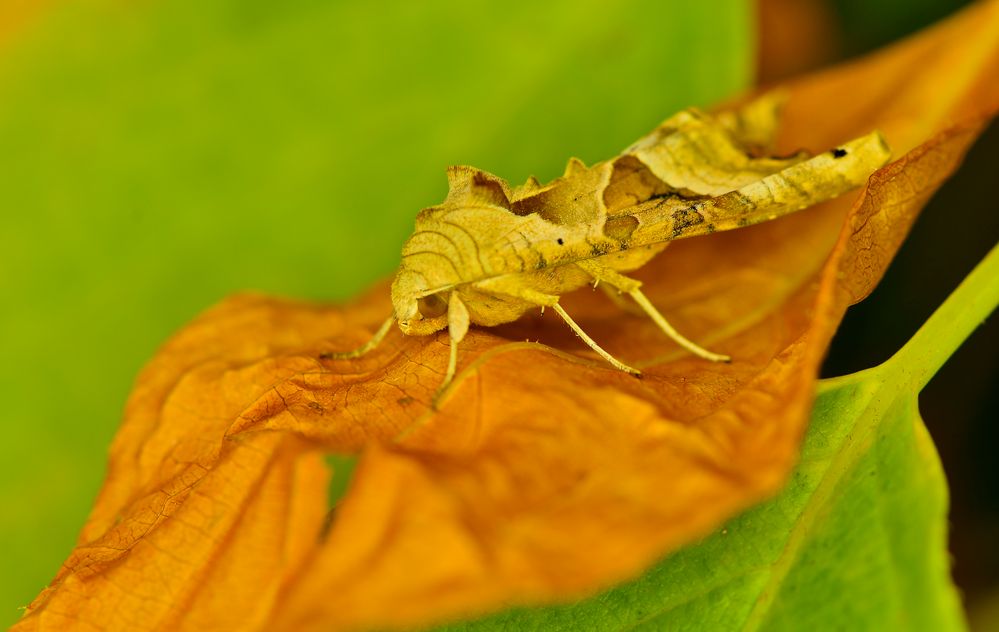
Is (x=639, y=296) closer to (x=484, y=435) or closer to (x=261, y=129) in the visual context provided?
(x=484, y=435)

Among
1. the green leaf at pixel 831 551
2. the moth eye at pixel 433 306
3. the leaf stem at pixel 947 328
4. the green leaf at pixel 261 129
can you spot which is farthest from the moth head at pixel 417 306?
the leaf stem at pixel 947 328

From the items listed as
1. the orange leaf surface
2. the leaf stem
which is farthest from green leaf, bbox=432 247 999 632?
the orange leaf surface

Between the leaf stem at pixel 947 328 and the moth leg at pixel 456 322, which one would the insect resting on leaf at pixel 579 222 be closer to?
the moth leg at pixel 456 322

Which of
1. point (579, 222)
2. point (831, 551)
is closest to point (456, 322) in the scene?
point (579, 222)

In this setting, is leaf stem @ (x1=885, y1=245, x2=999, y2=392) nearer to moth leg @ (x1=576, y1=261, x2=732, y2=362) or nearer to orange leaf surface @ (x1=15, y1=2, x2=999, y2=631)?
orange leaf surface @ (x1=15, y1=2, x2=999, y2=631)

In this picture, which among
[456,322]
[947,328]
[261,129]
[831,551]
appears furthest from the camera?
[261,129]

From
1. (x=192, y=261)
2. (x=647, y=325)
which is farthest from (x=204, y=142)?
(x=647, y=325)

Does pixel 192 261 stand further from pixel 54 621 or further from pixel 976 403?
pixel 976 403
